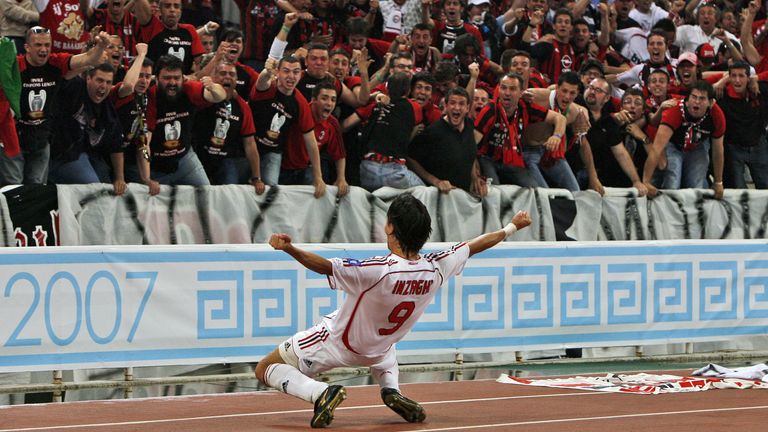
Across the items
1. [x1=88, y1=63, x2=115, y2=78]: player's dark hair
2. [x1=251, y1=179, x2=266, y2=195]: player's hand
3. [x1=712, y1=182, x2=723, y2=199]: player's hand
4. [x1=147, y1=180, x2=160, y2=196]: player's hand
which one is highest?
[x1=88, y1=63, x2=115, y2=78]: player's dark hair

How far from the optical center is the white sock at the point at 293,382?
864 centimetres

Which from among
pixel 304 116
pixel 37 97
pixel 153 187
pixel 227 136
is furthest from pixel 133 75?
pixel 304 116

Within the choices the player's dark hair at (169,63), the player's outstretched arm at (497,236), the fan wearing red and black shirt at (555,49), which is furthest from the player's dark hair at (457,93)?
the player's outstretched arm at (497,236)

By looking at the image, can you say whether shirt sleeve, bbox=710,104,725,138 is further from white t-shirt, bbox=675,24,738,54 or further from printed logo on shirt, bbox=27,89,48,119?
printed logo on shirt, bbox=27,89,48,119

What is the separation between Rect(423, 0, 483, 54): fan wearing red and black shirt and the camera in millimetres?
17469

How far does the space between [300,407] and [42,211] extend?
363 cm

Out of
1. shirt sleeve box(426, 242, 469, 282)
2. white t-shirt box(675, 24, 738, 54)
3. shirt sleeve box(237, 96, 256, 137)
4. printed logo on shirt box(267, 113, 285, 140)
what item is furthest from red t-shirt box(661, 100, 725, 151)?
shirt sleeve box(426, 242, 469, 282)

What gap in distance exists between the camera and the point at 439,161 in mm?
14594

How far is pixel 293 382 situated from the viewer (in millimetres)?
A: 8773

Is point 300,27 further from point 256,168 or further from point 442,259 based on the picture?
point 442,259

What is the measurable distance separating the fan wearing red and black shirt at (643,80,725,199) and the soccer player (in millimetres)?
7532

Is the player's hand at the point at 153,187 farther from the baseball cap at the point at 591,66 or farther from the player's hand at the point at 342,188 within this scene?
the baseball cap at the point at 591,66

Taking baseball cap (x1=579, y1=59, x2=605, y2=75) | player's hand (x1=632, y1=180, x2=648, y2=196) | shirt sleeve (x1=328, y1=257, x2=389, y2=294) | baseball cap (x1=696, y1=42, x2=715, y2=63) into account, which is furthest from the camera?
baseball cap (x1=696, y1=42, x2=715, y2=63)

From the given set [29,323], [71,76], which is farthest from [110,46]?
[29,323]
